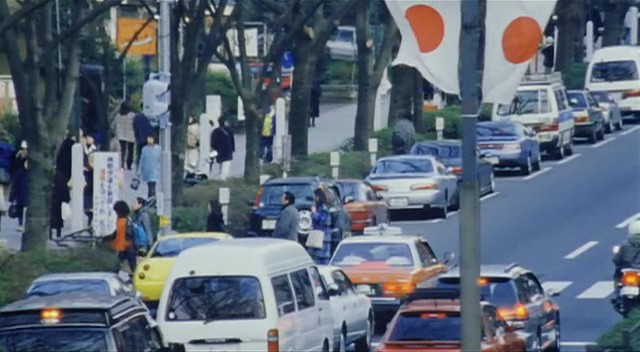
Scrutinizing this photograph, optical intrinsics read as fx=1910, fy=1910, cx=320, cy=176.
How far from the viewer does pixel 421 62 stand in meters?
14.0

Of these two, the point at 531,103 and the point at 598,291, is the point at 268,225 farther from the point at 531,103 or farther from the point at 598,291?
the point at 531,103

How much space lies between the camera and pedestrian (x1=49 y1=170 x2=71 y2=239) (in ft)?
119

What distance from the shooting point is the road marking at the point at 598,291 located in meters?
32.5

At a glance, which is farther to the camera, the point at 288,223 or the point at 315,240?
the point at 315,240

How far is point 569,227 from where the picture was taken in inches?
1620

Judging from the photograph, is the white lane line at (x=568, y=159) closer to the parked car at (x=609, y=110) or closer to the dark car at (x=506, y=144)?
the dark car at (x=506, y=144)

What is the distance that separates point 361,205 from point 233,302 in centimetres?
1704

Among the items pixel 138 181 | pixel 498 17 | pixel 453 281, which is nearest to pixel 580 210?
pixel 138 181

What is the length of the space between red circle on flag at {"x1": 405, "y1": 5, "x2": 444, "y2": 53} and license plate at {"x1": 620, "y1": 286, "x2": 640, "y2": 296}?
42.8ft

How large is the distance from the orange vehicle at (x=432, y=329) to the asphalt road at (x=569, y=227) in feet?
18.3

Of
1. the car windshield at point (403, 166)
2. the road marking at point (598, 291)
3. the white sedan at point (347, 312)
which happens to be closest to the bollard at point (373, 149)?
the car windshield at point (403, 166)

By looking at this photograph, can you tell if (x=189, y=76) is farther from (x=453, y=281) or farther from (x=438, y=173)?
Answer: (x=453, y=281)

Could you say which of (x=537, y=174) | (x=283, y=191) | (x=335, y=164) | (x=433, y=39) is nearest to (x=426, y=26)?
(x=433, y=39)

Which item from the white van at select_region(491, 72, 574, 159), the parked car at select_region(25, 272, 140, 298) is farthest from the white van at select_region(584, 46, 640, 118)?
the parked car at select_region(25, 272, 140, 298)
